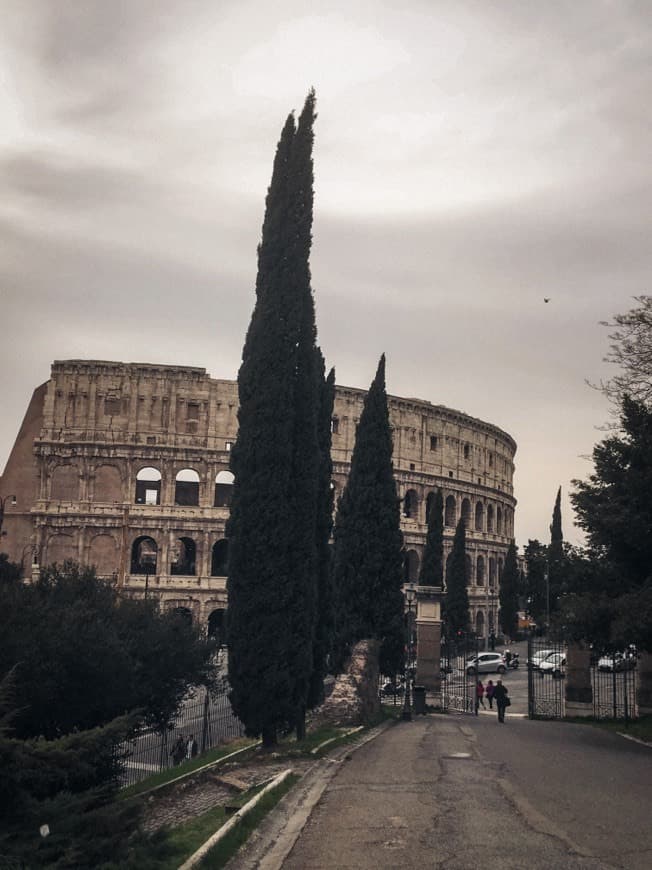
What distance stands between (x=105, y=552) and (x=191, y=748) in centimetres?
3074

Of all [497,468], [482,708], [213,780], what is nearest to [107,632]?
[213,780]

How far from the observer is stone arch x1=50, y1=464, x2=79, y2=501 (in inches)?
2082

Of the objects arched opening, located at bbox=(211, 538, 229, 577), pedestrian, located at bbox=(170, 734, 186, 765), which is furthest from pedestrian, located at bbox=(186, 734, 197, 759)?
arched opening, located at bbox=(211, 538, 229, 577)

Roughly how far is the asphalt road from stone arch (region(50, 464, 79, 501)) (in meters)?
40.2

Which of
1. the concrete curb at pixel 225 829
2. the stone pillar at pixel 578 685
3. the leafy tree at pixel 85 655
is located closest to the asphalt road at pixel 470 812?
the concrete curb at pixel 225 829

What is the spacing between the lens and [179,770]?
15.0m

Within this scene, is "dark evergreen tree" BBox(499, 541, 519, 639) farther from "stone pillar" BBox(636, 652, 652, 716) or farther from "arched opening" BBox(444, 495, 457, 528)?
"stone pillar" BBox(636, 652, 652, 716)

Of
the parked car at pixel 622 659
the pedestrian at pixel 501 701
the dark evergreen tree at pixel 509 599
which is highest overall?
the dark evergreen tree at pixel 509 599

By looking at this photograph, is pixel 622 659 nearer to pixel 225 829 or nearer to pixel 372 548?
pixel 372 548

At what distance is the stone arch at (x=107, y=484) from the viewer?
53.2 metres

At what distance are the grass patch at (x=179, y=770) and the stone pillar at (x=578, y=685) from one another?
10215 mm

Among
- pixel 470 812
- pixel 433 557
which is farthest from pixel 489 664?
pixel 470 812

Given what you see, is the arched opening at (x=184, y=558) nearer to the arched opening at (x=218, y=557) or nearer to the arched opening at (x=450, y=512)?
the arched opening at (x=218, y=557)

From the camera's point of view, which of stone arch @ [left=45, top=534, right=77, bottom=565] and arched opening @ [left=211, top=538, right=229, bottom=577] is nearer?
stone arch @ [left=45, top=534, right=77, bottom=565]
